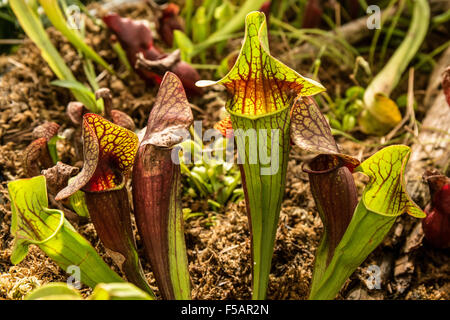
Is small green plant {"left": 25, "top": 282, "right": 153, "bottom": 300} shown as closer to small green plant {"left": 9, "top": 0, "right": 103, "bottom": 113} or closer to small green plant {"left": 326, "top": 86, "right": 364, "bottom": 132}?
small green plant {"left": 9, "top": 0, "right": 103, "bottom": 113}

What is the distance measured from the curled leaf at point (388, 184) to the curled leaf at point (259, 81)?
0.24 metres

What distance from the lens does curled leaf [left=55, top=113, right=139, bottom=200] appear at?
3.46 ft

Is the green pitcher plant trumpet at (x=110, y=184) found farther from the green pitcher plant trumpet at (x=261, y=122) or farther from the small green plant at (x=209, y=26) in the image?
the small green plant at (x=209, y=26)

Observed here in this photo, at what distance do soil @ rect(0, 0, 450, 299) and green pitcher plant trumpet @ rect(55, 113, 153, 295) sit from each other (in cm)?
23

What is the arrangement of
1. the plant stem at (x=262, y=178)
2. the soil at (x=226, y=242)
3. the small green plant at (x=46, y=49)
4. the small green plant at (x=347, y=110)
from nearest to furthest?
the plant stem at (x=262, y=178) → the soil at (x=226, y=242) → the small green plant at (x=46, y=49) → the small green plant at (x=347, y=110)

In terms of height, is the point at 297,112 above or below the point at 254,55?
below

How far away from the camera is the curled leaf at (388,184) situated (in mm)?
1064

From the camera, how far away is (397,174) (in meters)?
1.09

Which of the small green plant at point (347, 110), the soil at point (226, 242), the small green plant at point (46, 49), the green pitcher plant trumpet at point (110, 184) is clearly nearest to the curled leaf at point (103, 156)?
the green pitcher plant trumpet at point (110, 184)

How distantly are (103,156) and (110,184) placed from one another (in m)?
0.10

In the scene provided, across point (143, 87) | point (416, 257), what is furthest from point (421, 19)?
point (143, 87)

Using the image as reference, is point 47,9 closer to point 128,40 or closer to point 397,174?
point 128,40

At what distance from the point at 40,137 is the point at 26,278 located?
1.55ft

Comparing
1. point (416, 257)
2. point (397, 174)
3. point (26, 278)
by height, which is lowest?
point (416, 257)
